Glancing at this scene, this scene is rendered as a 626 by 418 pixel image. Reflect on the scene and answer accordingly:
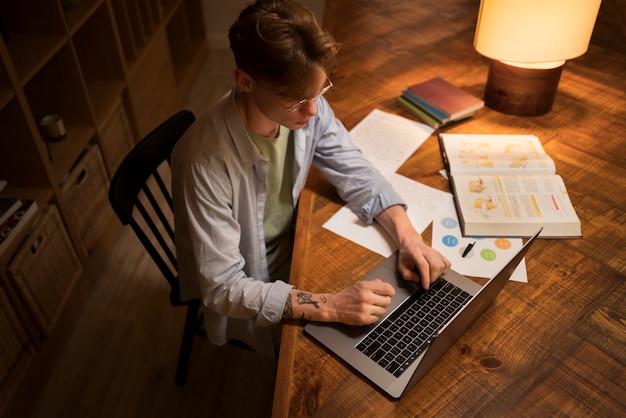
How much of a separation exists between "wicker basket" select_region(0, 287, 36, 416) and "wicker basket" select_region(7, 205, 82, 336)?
0.07 metres

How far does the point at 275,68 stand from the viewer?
982mm

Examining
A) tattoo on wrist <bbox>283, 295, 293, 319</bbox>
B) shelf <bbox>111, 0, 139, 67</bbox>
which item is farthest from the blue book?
shelf <bbox>111, 0, 139, 67</bbox>

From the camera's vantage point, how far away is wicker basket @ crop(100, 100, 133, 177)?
235 cm

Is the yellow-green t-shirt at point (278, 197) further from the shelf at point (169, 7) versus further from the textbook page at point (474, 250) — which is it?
the shelf at point (169, 7)

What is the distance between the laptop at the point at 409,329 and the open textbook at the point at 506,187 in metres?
0.22

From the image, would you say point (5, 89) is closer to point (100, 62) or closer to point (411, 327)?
point (100, 62)

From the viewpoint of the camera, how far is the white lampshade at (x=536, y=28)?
4.72ft

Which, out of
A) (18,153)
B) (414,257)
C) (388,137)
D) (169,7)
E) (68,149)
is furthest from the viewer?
(169,7)

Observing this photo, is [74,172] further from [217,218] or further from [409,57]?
[409,57]

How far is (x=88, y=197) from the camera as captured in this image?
7.18 ft

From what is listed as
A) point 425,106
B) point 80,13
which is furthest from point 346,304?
point 80,13

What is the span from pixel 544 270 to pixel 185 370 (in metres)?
1.25

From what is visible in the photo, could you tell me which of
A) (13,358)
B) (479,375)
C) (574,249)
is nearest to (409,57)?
(574,249)

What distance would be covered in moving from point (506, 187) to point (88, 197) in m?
1.64
